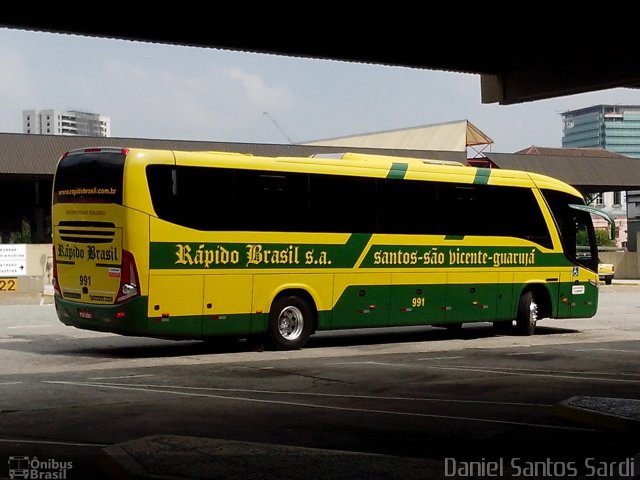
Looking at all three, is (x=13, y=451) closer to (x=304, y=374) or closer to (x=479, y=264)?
(x=304, y=374)

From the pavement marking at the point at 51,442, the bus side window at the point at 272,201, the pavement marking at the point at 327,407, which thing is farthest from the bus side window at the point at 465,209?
the pavement marking at the point at 51,442

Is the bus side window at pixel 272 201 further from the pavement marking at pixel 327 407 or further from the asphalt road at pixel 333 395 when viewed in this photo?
the pavement marking at pixel 327 407

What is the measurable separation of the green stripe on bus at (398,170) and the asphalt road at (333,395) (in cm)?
340

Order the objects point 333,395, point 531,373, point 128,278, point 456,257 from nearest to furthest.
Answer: point 333,395 < point 531,373 < point 128,278 < point 456,257

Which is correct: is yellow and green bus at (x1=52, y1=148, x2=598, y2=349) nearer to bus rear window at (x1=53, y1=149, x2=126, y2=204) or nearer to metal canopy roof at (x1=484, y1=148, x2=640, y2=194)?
bus rear window at (x1=53, y1=149, x2=126, y2=204)

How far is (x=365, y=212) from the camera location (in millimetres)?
20297

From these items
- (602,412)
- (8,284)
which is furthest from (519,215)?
(8,284)

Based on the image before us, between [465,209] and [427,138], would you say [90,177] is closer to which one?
[465,209]

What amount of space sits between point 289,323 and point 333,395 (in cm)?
629

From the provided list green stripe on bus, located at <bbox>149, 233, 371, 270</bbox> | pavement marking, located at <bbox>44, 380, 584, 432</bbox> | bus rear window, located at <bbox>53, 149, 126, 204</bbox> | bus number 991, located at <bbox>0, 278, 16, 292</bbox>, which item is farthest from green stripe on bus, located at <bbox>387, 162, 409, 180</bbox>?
bus number 991, located at <bbox>0, 278, 16, 292</bbox>

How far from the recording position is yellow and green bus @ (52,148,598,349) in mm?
17391

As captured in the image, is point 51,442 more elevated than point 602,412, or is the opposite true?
point 602,412

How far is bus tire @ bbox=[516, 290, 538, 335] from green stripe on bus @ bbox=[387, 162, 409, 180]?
4518 mm

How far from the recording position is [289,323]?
1948 centimetres
